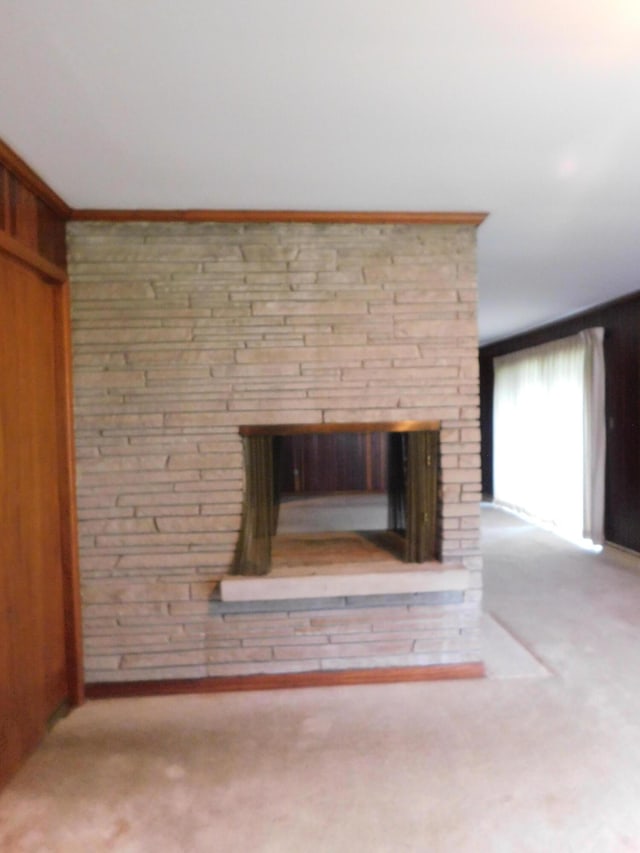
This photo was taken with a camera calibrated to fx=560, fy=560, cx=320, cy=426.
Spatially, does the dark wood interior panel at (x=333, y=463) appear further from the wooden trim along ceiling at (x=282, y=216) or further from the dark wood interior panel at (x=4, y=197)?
the dark wood interior panel at (x=4, y=197)

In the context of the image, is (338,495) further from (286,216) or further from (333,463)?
(286,216)

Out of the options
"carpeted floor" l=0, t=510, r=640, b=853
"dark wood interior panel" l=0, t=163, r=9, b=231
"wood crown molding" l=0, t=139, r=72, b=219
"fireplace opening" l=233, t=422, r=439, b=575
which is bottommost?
"carpeted floor" l=0, t=510, r=640, b=853

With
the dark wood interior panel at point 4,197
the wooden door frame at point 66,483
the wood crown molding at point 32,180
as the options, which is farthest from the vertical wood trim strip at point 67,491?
the dark wood interior panel at point 4,197

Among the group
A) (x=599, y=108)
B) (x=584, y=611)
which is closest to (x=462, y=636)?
(x=584, y=611)

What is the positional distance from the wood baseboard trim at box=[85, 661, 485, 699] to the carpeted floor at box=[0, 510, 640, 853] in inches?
1.8

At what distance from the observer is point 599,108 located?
167 centimetres

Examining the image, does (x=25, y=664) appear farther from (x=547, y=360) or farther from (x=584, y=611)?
(x=547, y=360)

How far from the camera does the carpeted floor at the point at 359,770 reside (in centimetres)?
169

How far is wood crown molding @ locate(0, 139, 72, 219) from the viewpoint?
1906 millimetres

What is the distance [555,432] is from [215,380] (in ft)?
13.8

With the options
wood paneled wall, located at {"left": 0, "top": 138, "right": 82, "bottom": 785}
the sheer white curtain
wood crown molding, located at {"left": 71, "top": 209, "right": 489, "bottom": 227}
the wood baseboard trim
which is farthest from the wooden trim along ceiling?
the sheer white curtain

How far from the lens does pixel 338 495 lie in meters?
3.20

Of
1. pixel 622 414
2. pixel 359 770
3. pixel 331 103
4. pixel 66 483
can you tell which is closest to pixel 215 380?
pixel 66 483

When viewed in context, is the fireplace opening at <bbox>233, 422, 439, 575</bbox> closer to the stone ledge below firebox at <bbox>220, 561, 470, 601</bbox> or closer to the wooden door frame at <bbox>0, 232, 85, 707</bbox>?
the stone ledge below firebox at <bbox>220, 561, 470, 601</bbox>
